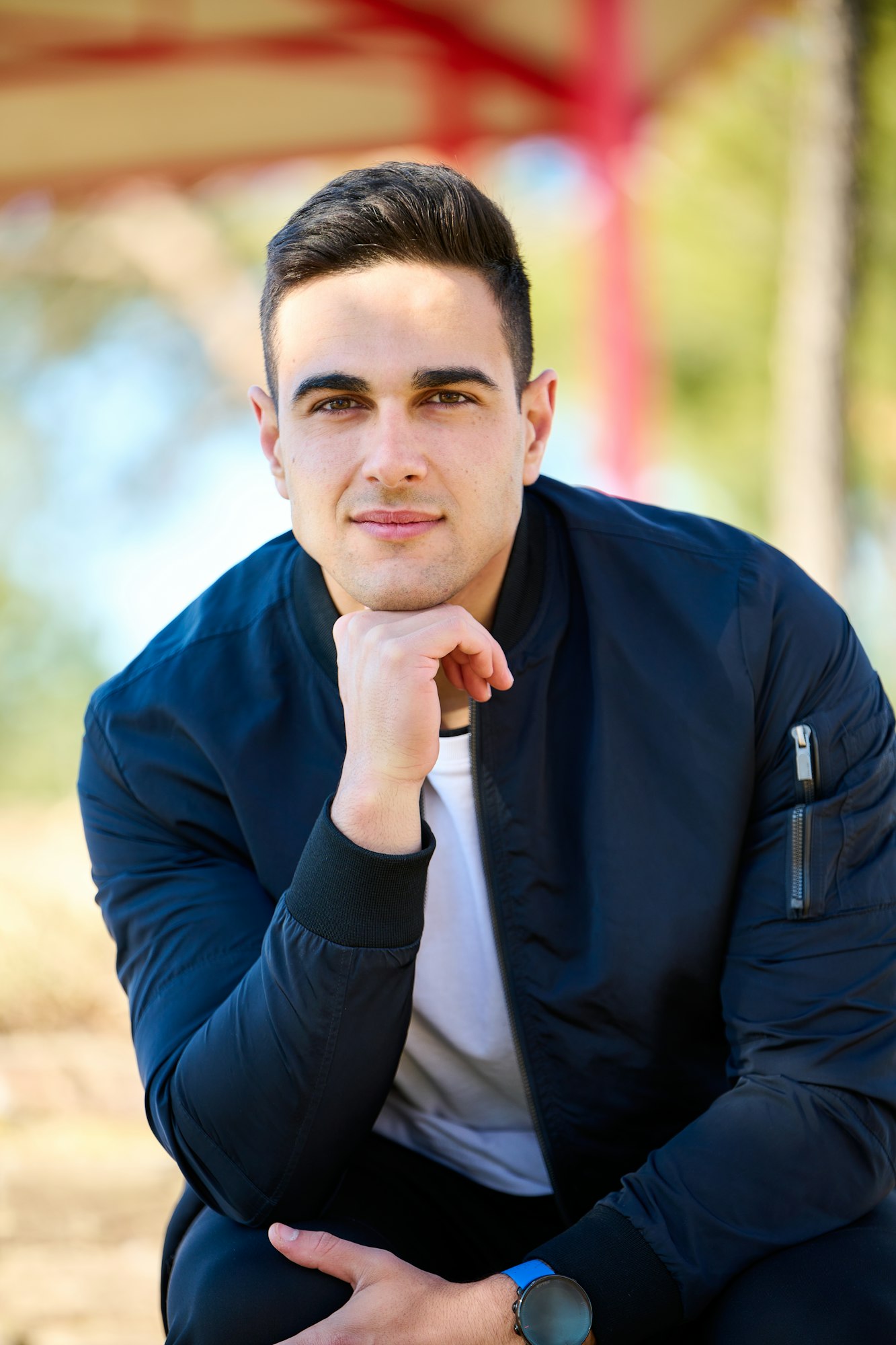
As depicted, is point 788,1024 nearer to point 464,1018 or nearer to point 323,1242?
point 464,1018

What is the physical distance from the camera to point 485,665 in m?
1.88

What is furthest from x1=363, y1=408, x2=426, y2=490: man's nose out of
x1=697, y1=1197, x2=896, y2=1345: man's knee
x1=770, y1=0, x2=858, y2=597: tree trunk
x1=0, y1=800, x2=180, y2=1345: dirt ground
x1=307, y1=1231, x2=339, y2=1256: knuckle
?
x1=770, y1=0, x2=858, y2=597: tree trunk

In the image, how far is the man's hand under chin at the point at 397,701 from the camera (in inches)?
70.3

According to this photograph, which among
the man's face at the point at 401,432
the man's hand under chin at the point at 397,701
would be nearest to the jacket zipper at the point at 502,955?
the man's hand under chin at the point at 397,701

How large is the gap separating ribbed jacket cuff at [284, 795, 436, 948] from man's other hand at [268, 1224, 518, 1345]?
39 centimetres

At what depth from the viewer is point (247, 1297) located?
5.62 feet

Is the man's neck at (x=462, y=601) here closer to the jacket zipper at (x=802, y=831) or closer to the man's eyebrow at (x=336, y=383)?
the man's eyebrow at (x=336, y=383)

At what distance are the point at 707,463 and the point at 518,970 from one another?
365 inches

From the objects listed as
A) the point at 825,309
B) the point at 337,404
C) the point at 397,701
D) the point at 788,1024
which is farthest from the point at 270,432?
the point at 825,309

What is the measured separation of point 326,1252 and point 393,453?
1.06 meters

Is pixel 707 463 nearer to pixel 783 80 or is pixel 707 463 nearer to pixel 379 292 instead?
pixel 783 80

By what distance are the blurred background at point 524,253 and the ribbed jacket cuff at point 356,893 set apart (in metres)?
1.20

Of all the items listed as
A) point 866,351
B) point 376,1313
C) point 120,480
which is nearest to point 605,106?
point 866,351

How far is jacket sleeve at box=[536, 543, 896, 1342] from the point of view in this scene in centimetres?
173
